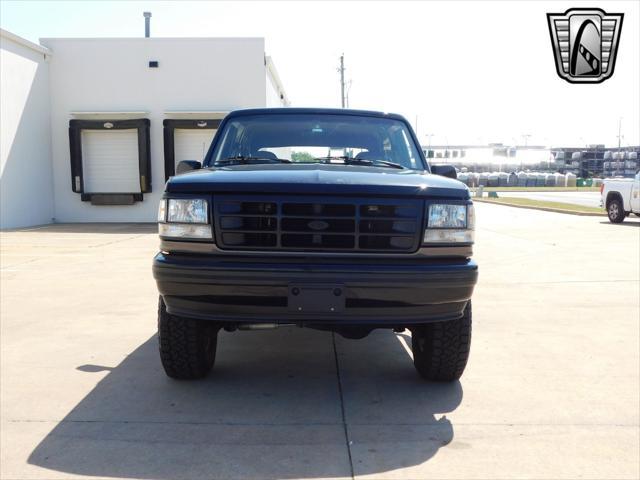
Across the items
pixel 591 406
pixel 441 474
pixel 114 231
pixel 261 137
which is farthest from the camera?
pixel 114 231

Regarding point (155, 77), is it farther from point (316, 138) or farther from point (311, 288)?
point (311, 288)

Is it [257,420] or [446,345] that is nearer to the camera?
[257,420]

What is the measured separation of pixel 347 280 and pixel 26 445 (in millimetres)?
1754

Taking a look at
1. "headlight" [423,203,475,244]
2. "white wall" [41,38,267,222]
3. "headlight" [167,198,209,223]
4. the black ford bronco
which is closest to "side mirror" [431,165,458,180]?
the black ford bronco

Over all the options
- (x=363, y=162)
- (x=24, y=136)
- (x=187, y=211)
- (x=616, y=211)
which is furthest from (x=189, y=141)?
(x=187, y=211)

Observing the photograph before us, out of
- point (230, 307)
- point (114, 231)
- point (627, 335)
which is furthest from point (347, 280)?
point (114, 231)

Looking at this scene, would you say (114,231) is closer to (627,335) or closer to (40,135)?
(40,135)

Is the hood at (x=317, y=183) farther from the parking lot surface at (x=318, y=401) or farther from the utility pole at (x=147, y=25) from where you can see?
the utility pole at (x=147, y=25)

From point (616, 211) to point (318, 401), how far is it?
15060mm

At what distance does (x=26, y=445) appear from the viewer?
9.12 feet

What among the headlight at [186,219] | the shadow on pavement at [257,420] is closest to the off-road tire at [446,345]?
the shadow on pavement at [257,420]

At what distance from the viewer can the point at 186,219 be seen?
3076 millimetres

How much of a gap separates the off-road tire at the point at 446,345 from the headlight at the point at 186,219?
4.70ft

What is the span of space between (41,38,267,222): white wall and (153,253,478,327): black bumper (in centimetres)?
1379
